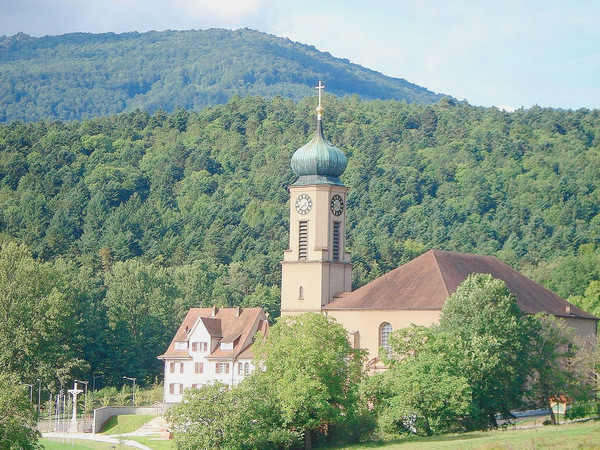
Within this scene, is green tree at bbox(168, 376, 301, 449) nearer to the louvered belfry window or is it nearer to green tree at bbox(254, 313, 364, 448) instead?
green tree at bbox(254, 313, 364, 448)

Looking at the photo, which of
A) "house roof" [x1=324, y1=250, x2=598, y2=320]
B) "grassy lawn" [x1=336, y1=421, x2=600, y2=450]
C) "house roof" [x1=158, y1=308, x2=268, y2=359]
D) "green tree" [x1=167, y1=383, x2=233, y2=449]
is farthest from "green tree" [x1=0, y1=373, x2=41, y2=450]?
"house roof" [x1=158, y1=308, x2=268, y2=359]

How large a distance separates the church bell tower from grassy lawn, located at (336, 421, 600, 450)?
682 inches

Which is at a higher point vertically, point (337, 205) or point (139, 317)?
point (337, 205)

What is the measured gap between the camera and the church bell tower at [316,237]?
73062 millimetres

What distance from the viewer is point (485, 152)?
169m

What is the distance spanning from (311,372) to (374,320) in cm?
1166

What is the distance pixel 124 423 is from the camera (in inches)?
3091

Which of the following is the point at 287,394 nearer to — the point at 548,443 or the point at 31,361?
the point at 548,443

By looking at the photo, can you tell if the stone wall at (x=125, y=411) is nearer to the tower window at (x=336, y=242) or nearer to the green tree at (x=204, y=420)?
the tower window at (x=336, y=242)

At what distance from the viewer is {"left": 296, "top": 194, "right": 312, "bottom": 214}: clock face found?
74.0 meters

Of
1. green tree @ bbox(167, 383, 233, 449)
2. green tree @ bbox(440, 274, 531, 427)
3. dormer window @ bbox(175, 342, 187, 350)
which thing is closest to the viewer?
green tree @ bbox(167, 383, 233, 449)

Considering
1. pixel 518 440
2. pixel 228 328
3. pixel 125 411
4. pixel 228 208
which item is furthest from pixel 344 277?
pixel 228 208

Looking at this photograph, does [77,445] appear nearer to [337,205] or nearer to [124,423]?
[124,423]

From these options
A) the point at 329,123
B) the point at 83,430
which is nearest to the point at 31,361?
the point at 83,430
